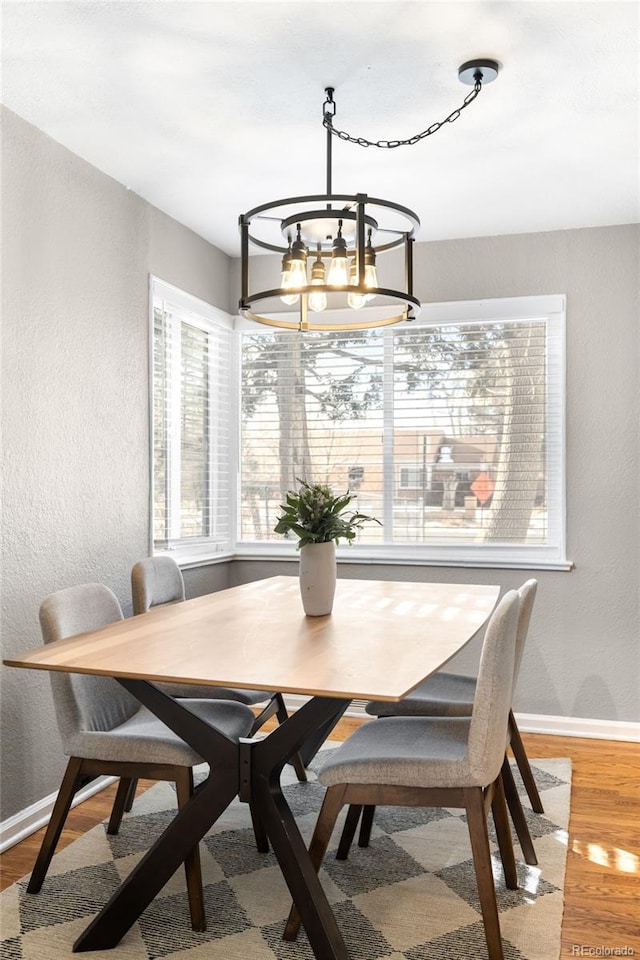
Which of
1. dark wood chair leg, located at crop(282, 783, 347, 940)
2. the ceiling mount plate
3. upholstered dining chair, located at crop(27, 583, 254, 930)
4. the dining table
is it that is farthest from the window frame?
dark wood chair leg, located at crop(282, 783, 347, 940)

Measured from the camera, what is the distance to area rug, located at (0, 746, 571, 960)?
2.06m

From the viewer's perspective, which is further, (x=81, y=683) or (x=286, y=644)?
(x=81, y=683)

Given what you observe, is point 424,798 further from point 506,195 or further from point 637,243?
point 637,243

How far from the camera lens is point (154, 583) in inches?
123

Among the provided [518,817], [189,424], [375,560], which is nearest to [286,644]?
[518,817]

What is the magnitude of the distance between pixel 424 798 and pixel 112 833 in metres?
1.29

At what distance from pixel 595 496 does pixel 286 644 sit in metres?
2.30

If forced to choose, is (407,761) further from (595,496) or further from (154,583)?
(595,496)

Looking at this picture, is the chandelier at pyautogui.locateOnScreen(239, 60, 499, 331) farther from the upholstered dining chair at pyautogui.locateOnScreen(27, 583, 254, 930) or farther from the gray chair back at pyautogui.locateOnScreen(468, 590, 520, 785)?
the upholstered dining chair at pyautogui.locateOnScreen(27, 583, 254, 930)

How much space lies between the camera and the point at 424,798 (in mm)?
1994

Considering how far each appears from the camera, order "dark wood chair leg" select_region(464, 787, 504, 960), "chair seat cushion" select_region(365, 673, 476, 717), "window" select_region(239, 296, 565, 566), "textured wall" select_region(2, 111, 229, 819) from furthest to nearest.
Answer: "window" select_region(239, 296, 565, 566) → "textured wall" select_region(2, 111, 229, 819) → "chair seat cushion" select_region(365, 673, 476, 717) → "dark wood chair leg" select_region(464, 787, 504, 960)

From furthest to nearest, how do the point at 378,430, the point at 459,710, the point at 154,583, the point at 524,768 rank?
the point at 378,430 → the point at 154,583 → the point at 524,768 → the point at 459,710

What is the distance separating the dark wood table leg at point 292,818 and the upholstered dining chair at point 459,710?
504 millimetres

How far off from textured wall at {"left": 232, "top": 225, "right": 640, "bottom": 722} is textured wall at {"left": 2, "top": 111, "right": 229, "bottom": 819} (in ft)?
6.58
